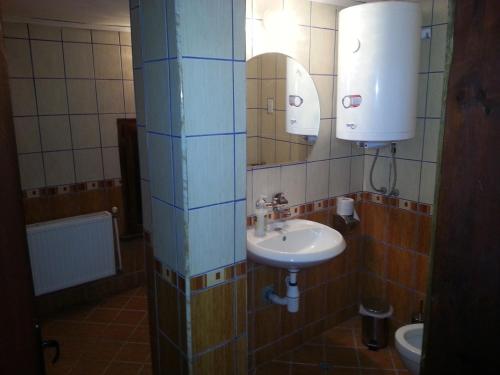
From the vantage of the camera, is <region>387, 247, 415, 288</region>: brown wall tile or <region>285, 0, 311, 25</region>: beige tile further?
<region>387, 247, 415, 288</region>: brown wall tile

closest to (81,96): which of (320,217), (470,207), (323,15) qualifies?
(323,15)

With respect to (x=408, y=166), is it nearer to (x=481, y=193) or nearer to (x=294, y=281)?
(x=294, y=281)

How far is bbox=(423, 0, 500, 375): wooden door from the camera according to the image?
518 mm

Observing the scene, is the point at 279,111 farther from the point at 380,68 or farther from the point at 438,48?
the point at 438,48

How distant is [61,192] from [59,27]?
3.77 ft

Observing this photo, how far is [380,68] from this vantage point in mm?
2043

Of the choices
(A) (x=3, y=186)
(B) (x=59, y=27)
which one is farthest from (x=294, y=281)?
(B) (x=59, y=27)

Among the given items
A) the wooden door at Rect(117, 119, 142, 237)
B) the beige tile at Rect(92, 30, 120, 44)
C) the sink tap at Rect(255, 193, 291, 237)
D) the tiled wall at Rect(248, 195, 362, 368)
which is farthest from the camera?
the wooden door at Rect(117, 119, 142, 237)

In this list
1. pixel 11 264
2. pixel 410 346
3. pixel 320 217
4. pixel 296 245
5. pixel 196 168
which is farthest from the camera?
pixel 320 217

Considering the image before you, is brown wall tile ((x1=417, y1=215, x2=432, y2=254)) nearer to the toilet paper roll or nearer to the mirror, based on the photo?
the toilet paper roll

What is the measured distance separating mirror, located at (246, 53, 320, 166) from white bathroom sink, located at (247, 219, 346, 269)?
15.5 inches

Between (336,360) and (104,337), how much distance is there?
1.56 metres

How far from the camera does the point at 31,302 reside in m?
0.91

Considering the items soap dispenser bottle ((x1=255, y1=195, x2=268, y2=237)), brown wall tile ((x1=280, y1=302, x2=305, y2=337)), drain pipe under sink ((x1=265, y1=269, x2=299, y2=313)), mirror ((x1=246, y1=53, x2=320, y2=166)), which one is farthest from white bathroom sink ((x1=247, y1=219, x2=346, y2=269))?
brown wall tile ((x1=280, y1=302, x2=305, y2=337))
